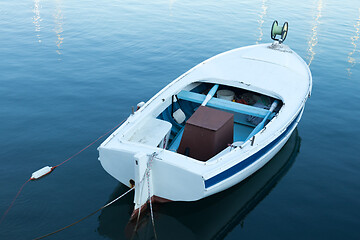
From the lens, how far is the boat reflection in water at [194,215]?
26.6 feet

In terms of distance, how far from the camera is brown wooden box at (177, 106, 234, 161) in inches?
342

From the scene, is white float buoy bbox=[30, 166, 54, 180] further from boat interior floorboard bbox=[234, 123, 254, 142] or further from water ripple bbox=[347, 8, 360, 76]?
water ripple bbox=[347, 8, 360, 76]

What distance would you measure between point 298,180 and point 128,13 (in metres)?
25.9

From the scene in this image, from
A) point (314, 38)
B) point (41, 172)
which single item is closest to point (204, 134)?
point (41, 172)

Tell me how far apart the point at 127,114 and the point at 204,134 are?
→ 6.03 meters

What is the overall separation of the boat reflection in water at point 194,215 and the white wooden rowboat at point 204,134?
0.63m

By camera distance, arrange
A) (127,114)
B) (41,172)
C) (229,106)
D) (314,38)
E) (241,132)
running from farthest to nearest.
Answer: (314,38) < (127,114) < (241,132) < (229,106) < (41,172)

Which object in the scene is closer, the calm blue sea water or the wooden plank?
the calm blue sea water

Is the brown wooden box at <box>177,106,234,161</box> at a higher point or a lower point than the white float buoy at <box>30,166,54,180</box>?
higher

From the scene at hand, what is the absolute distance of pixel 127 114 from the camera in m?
13.9

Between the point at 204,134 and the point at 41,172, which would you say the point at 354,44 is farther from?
the point at 41,172

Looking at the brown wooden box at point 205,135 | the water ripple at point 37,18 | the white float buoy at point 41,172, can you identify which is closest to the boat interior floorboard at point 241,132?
the brown wooden box at point 205,135

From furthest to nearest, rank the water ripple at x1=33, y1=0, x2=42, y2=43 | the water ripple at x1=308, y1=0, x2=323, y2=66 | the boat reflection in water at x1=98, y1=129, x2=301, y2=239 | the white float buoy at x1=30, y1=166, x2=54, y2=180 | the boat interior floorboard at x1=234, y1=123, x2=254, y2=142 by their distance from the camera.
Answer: the water ripple at x1=33, y1=0, x2=42, y2=43
the water ripple at x1=308, y1=0, x2=323, y2=66
the boat interior floorboard at x1=234, y1=123, x2=254, y2=142
the white float buoy at x1=30, y1=166, x2=54, y2=180
the boat reflection in water at x1=98, y1=129, x2=301, y2=239

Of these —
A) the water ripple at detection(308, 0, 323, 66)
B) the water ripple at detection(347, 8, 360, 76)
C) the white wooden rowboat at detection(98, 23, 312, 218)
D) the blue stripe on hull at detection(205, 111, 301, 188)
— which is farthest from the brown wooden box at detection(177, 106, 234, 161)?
the water ripple at detection(308, 0, 323, 66)
